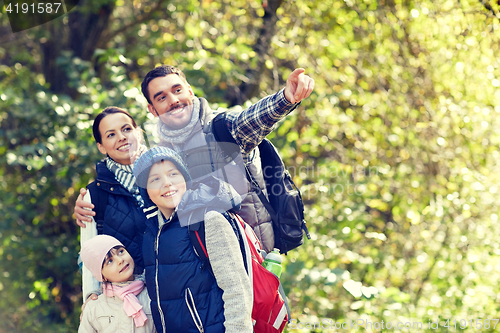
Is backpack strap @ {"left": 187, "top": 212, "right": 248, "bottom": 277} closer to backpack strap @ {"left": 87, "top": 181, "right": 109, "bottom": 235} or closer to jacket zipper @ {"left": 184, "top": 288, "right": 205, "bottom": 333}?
jacket zipper @ {"left": 184, "top": 288, "right": 205, "bottom": 333}

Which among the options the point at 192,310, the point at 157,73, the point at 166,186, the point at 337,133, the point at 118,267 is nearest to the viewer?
the point at 192,310

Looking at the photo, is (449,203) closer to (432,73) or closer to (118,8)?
(432,73)

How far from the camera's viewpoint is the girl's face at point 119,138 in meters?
2.22

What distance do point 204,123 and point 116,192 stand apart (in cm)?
61

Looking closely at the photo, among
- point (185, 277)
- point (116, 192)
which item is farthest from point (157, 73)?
point (185, 277)

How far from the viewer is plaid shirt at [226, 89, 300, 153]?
1877 mm

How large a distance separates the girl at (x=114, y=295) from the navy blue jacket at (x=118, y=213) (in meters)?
0.09

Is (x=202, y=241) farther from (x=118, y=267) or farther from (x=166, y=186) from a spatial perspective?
(x=118, y=267)

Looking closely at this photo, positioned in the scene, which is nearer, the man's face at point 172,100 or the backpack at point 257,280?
the backpack at point 257,280

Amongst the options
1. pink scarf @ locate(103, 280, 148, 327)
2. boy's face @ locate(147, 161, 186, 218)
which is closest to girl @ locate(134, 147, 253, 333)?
boy's face @ locate(147, 161, 186, 218)

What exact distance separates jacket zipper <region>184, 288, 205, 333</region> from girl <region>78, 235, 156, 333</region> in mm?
370

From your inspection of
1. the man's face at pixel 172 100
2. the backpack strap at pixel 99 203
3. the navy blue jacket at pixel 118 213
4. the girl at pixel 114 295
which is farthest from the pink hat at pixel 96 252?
the man's face at pixel 172 100

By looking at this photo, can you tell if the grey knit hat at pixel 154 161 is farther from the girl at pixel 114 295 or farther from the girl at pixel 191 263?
the girl at pixel 114 295

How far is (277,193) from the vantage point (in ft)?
7.27
